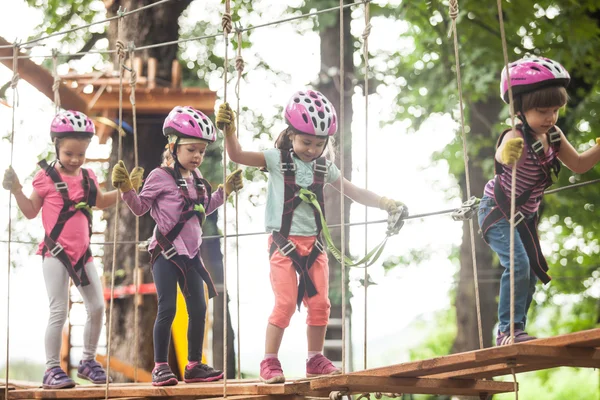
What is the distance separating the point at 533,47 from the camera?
376 inches

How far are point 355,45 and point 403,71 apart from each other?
83 centimetres

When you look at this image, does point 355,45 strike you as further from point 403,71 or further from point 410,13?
point 410,13

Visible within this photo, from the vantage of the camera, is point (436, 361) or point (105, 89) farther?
point (105, 89)

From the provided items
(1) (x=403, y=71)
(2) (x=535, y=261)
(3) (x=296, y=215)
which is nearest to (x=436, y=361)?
(2) (x=535, y=261)

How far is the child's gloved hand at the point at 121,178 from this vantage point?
508 cm

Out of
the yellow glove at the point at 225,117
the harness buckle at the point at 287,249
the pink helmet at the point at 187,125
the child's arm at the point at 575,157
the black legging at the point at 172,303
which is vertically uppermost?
the pink helmet at the point at 187,125

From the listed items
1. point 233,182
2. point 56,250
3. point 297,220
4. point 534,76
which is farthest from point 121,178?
Answer: point 534,76

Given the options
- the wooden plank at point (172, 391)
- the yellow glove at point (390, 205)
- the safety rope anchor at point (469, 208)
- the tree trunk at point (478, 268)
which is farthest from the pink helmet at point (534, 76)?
the tree trunk at point (478, 268)

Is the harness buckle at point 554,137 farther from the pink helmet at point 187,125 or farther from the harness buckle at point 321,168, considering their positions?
the pink helmet at point 187,125

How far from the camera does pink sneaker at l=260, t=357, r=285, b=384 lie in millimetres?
4500

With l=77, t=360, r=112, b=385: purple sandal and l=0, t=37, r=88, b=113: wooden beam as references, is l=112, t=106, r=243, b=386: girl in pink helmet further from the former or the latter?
l=0, t=37, r=88, b=113: wooden beam

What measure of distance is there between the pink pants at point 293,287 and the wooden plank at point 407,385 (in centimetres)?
53

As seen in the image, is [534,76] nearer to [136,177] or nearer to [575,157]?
[575,157]

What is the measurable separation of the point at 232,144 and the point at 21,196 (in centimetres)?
170
